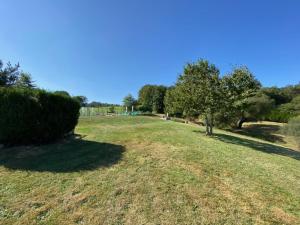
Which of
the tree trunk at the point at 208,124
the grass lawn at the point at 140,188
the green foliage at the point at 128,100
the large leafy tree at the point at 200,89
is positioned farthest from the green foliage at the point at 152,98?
the grass lawn at the point at 140,188

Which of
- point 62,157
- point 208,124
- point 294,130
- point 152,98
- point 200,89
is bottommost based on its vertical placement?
point 62,157

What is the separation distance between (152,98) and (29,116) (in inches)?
1765

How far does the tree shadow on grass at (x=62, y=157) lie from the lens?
5754 millimetres

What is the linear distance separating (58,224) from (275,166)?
281 inches

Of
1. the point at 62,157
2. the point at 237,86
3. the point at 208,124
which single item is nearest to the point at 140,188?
the point at 62,157

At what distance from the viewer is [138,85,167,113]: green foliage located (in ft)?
165

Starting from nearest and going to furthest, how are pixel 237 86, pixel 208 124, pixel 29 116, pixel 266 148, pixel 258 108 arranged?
pixel 29 116 < pixel 266 148 < pixel 237 86 < pixel 208 124 < pixel 258 108

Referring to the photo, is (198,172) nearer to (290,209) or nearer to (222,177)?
(222,177)

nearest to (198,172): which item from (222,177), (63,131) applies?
(222,177)

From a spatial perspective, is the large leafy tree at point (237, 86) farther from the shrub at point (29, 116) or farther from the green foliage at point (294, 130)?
the green foliage at point (294, 130)

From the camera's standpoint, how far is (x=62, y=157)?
6.66m

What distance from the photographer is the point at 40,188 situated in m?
4.56

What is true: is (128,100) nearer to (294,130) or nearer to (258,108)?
(258,108)

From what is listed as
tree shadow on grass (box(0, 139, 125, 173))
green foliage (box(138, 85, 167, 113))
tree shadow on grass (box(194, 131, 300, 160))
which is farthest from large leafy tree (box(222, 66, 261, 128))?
green foliage (box(138, 85, 167, 113))
